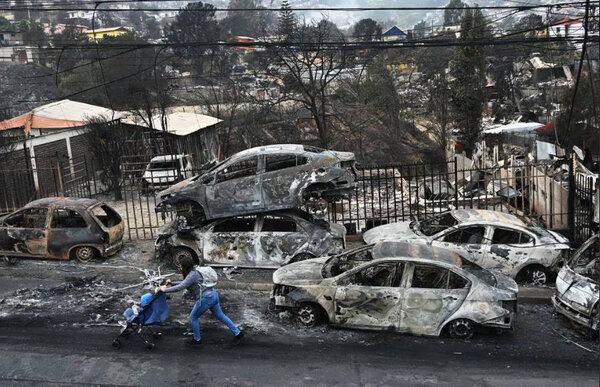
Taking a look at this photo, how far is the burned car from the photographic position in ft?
38.8

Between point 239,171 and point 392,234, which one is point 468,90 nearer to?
point 392,234

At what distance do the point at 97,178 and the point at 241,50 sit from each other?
29001 millimetres

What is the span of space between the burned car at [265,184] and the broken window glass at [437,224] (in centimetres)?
170

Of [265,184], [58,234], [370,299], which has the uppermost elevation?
[265,184]

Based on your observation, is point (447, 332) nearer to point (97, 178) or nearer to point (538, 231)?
point (538, 231)

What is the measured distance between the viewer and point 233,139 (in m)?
32.0

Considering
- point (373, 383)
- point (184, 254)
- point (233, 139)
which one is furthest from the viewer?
point (233, 139)

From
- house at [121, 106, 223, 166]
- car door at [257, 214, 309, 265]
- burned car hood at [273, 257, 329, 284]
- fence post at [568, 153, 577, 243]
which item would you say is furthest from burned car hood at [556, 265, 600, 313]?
house at [121, 106, 223, 166]

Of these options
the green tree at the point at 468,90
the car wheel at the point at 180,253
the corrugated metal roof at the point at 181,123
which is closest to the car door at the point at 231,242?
the car wheel at the point at 180,253

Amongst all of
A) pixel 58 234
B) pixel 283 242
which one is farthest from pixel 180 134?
pixel 283 242

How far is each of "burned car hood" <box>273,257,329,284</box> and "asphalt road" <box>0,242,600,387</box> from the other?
0.66m

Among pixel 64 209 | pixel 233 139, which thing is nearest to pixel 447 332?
pixel 64 209

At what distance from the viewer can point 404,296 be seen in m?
8.55

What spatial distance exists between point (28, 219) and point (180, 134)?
1433cm
